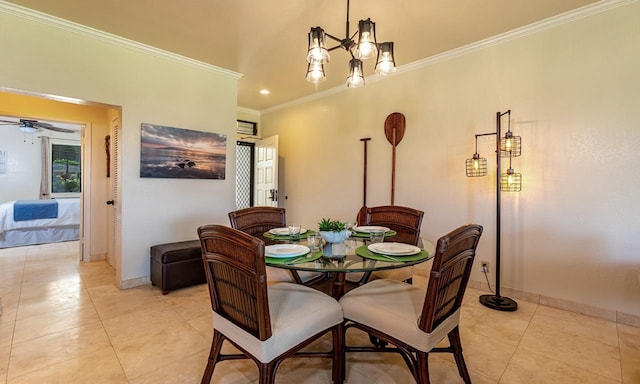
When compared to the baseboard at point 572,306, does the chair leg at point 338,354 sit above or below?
above

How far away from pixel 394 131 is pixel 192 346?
312 cm

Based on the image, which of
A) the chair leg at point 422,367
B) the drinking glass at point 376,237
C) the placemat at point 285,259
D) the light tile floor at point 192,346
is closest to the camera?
the chair leg at point 422,367

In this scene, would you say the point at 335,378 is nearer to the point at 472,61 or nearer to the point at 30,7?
the point at 472,61

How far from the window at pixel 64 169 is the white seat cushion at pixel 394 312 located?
809cm

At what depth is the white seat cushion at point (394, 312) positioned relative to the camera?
136cm

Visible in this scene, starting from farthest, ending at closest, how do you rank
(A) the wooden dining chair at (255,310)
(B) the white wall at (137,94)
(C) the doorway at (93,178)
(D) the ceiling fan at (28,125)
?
(D) the ceiling fan at (28,125)
(C) the doorway at (93,178)
(B) the white wall at (137,94)
(A) the wooden dining chair at (255,310)

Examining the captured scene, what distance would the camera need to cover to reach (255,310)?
49.1 inches

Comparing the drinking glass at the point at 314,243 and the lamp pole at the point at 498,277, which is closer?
the drinking glass at the point at 314,243

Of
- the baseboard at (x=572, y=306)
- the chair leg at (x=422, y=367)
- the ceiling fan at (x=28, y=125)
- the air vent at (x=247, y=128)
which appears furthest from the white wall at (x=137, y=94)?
the ceiling fan at (x=28, y=125)

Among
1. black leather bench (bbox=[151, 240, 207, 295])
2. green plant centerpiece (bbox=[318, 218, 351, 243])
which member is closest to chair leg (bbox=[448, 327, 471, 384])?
green plant centerpiece (bbox=[318, 218, 351, 243])

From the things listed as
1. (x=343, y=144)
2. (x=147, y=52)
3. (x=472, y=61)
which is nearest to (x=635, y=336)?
(x=472, y=61)

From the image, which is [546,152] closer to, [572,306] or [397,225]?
[572,306]

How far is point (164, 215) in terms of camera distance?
10.9 feet

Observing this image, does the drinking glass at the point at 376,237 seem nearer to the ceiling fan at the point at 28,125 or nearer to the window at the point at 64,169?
the ceiling fan at the point at 28,125
